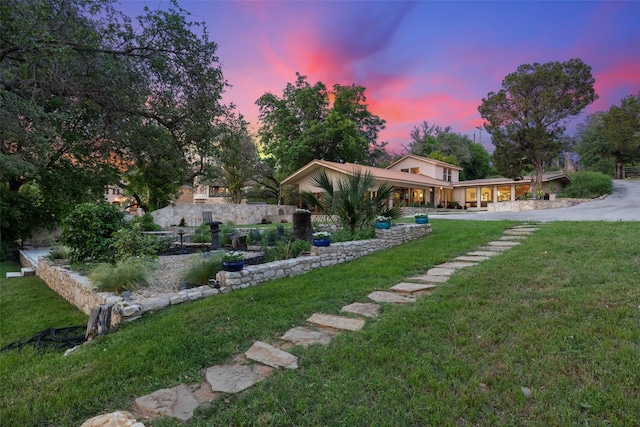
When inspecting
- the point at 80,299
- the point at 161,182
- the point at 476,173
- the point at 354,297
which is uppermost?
the point at 476,173

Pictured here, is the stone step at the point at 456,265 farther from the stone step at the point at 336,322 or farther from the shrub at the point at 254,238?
the shrub at the point at 254,238

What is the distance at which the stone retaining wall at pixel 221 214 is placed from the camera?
18.0 m

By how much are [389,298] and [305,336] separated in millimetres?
1403

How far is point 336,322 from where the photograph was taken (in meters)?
3.43

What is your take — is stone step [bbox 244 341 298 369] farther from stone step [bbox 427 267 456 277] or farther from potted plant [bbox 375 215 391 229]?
potted plant [bbox 375 215 391 229]

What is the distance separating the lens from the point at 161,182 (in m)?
16.5

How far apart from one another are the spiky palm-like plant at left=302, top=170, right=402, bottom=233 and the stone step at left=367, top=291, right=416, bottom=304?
3.83 metres

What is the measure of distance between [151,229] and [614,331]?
46.3ft

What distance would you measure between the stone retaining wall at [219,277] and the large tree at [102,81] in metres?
2.17

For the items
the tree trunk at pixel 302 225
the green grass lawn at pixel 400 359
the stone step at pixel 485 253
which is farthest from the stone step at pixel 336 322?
the tree trunk at pixel 302 225

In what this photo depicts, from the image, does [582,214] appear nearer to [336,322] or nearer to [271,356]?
[336,322]

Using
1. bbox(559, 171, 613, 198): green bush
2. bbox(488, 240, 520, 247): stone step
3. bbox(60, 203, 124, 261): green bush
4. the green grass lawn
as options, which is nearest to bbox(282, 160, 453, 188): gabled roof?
bbox(559, 171, 613, 198): green bush

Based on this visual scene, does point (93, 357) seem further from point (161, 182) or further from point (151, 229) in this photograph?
point (161, 182)

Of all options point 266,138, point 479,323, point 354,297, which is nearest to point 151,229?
point 354,297
